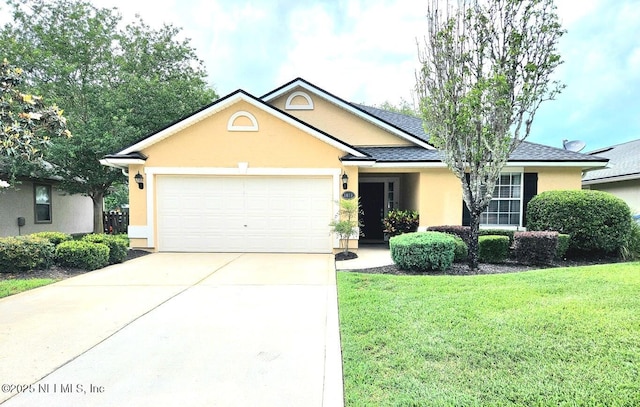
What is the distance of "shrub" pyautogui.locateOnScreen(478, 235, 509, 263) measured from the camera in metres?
8.55

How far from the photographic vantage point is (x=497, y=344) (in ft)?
11.7

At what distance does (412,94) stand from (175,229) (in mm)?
8068

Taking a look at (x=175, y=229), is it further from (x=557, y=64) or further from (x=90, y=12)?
(x=90, y=12)

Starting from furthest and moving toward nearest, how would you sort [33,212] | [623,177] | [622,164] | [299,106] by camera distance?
[622,164], [33,212], [623,177], [299,106]

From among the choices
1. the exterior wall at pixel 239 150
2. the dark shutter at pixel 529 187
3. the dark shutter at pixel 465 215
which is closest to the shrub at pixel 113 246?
the exterior wall at pixel 239 150

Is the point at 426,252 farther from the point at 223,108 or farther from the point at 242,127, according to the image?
the point at 223,108

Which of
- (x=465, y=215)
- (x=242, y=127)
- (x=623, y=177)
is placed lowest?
(x=465, y=215)

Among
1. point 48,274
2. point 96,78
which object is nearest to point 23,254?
point 48,274

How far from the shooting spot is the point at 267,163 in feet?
33.6

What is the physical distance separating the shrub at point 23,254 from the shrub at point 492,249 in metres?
10.6

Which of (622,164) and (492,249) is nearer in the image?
(492,249)

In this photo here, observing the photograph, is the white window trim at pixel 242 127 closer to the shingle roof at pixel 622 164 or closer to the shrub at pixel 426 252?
the shrub at pixel 426 252

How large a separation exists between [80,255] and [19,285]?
59.9 inches

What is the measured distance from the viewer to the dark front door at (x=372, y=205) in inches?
552
